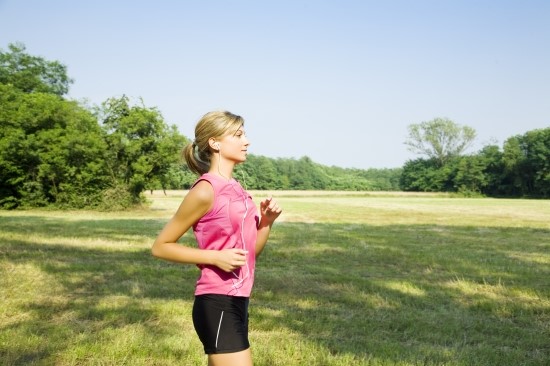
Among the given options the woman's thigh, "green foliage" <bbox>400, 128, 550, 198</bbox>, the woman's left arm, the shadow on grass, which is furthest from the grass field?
"green foliage" <bbox>400, 128, 550, 198</bbox>

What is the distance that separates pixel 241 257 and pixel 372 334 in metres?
3.58

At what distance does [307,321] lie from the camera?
5.92 metres

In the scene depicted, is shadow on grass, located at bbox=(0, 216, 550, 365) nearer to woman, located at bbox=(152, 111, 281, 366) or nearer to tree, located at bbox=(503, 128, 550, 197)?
woman, located at bbox=(152, 111, 281, 366)

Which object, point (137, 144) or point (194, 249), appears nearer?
point (194, 249)

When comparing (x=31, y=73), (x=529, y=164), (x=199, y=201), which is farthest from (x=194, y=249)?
(x=529, y=164)

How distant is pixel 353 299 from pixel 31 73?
57.4 meters

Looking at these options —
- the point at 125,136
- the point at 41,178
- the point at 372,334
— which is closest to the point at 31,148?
the point at 41,178

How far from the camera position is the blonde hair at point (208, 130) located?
277 centimetres

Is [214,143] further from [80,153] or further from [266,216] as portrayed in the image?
[80,153]

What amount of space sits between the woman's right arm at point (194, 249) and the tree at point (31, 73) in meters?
55.7

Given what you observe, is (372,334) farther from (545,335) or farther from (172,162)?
(172,162)

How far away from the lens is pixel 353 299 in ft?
23.3

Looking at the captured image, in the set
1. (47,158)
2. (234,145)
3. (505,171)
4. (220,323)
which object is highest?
(505,171)

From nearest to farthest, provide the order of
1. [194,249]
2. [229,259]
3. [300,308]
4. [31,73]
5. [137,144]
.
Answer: [229,259]
[194,249]
[300,308]
[137,144]
[31,73]
